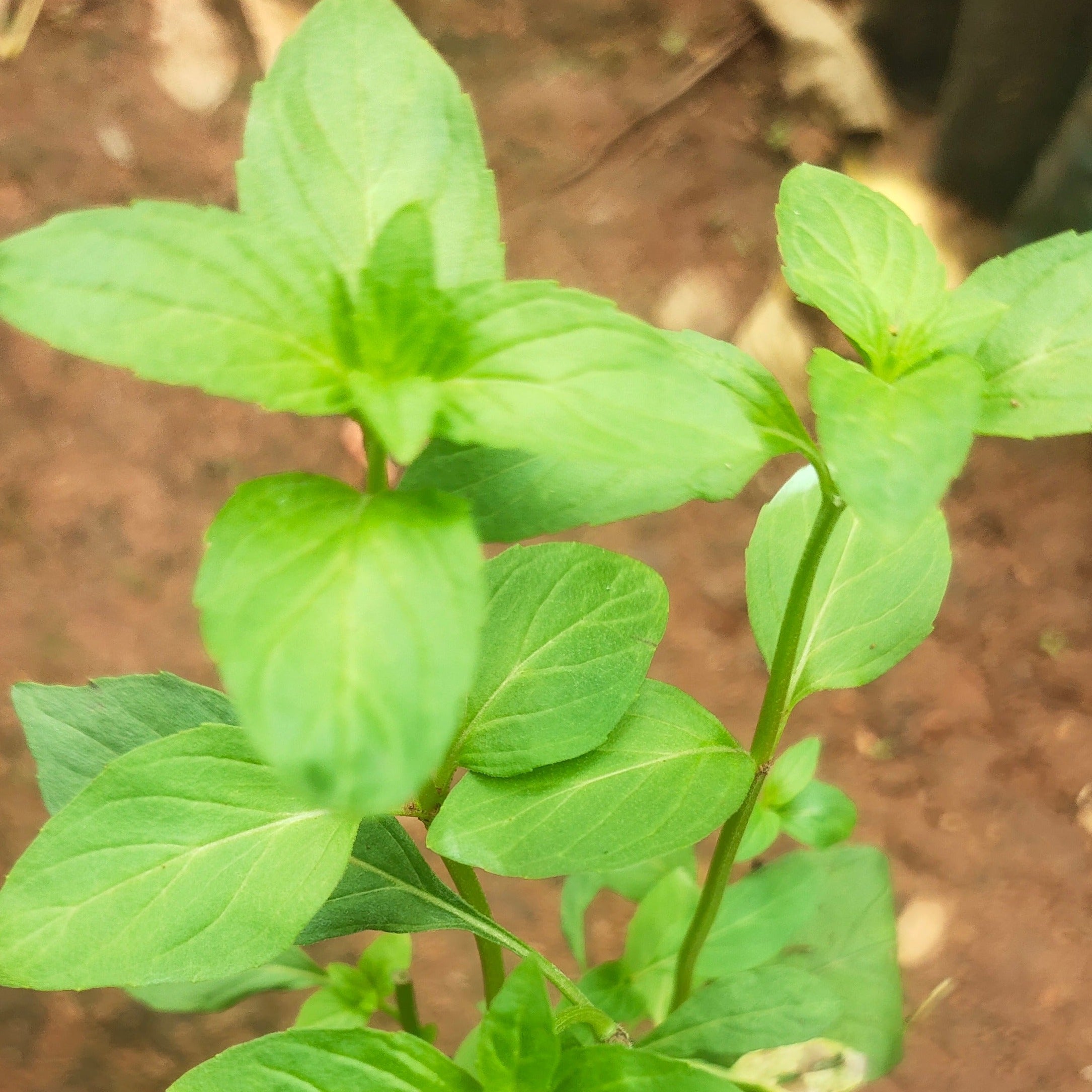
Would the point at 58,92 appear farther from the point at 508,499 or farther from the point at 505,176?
the point at 508,499

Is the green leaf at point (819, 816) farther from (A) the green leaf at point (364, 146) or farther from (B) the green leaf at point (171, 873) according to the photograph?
(A) the green leaf at point (364, 146)

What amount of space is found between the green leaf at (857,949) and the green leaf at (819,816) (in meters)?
0.10

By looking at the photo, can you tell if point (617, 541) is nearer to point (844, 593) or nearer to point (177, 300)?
point (844, 593)

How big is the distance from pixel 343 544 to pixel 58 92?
75.5 inches

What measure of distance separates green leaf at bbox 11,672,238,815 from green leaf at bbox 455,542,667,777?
195 millimetres

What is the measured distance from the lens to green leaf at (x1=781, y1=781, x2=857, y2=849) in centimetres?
97

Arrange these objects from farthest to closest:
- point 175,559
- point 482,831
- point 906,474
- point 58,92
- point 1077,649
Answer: point 58,92 < point 175,559 < point 1077,649 < point 482,831 < point 906,474

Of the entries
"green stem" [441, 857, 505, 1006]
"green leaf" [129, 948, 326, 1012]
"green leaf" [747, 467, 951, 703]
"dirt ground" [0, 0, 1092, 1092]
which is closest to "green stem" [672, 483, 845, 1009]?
"green leaf" [747, 467, 951, 703]

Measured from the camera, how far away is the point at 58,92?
75.5 inches

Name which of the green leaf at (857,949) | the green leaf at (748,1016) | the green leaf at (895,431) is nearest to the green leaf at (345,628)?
the green leaf at (895,431)

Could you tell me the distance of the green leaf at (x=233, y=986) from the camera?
94cm

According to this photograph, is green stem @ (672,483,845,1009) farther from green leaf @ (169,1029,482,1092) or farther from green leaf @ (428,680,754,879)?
green leaf @ (169,1029,482,1092)

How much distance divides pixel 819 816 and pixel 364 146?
741 mm

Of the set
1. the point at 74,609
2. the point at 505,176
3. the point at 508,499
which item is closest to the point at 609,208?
the point at 505,176
